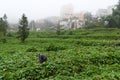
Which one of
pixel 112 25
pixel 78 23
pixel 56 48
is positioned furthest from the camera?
pixel 78 23

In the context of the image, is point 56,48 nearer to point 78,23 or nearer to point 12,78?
point 12,78

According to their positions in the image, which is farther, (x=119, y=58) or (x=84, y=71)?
(x=119, y=58)

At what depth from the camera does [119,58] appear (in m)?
21.4

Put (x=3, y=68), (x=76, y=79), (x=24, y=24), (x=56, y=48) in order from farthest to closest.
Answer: (x=24, y=24) < (x=56, y=48) < (x=3, y=68) < (x=76, y=79)

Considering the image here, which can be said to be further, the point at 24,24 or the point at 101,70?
the point at 24,24

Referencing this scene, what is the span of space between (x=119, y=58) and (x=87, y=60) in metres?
2.63

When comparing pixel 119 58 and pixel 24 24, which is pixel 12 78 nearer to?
pixel 119 58

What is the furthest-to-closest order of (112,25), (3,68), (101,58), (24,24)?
(112,25)
(24,24)
(101,58)
(3,68)

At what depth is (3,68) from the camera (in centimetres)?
1952

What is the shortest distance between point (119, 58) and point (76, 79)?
7220 mm

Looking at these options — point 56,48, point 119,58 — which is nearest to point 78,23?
point 56,48

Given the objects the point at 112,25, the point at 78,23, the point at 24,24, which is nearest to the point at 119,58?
the point at 24,24

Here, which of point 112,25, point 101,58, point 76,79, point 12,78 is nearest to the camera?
point 76,79

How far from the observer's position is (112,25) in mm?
86250
